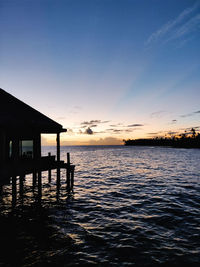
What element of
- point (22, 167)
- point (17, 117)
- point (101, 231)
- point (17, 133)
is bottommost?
point (101, 231)

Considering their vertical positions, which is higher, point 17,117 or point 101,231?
point 17,117

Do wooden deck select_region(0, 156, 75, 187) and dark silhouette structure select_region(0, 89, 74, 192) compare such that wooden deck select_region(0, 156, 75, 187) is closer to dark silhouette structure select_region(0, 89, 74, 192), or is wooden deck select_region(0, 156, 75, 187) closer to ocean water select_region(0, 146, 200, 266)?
dark silhouette structure select_region(0, 89, 74, 192)

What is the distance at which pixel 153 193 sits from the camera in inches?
518

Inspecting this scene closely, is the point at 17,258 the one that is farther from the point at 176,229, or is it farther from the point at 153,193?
the point at 153,193

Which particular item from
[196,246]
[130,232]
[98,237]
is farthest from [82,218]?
[196,246]

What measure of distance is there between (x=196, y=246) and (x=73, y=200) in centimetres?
758

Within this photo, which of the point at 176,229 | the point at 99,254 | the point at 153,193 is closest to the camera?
the point at 99,254

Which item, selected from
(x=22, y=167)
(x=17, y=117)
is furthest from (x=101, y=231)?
(x=17, y=117)

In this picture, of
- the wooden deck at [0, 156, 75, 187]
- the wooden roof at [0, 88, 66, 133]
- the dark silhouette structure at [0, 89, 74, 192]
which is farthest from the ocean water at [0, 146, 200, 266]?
the wooden roof at [0, 88, 66, 133]

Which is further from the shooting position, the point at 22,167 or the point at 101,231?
the point at 22,167

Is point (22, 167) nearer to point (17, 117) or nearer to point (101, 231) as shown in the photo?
point (17, 117)

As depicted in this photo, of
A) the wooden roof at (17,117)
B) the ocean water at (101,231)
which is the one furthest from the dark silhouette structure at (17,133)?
the ocean water at (101,231)

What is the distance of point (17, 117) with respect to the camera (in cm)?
891

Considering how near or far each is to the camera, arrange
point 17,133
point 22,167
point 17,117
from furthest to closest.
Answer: point 17,133, point 22,167, point 17,117
